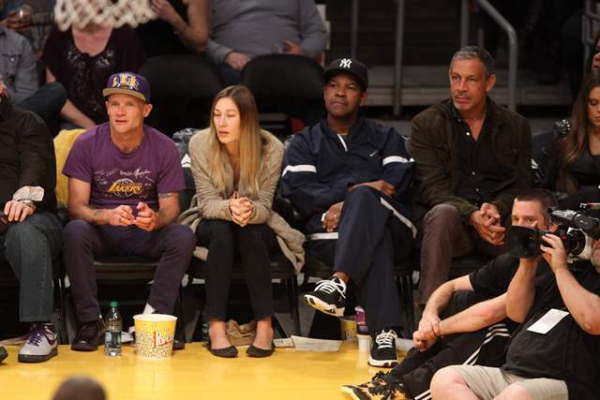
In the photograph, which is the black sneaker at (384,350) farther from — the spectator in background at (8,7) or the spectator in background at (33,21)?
the spectator in background at (8,7)

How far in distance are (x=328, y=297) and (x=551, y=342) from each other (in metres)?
1.42

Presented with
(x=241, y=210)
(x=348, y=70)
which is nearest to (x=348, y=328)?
(x=241, y=210)

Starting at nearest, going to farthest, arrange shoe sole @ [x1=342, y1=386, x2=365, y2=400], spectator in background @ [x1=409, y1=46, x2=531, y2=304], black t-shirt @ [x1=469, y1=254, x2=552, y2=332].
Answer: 1. black t-shirt @ [x1=469, y1=254, x2=552, y2=332]
2. shoe sole @ [x1=342, y1=386, x2=365, y2=400]
3. spectator in background @ [x1=409, y1=46, x2=531, y2=304]

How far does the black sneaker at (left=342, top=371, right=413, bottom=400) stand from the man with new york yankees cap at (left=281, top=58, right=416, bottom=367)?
0.54 metres

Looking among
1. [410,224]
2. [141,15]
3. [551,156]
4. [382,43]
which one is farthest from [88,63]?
[382,43]

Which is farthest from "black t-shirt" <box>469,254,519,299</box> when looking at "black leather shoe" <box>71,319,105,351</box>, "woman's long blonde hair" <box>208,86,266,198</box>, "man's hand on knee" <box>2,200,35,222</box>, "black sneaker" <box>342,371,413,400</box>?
"man's hand on knee" <box>2,200,35,222</box>

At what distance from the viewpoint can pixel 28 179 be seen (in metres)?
6.11

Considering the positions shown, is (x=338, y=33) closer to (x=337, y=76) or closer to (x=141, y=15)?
(x=141, y=15)

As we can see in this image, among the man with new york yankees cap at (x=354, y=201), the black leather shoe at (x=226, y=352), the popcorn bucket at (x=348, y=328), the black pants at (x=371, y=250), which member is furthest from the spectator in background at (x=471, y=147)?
the black leather shoe at (x=226, y=352)

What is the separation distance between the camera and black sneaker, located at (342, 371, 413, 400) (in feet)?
17.3

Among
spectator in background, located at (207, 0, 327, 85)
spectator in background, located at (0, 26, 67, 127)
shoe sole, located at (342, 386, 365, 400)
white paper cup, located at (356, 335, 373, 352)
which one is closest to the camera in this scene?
shoe sole, located at (342, 386, 365, 400)

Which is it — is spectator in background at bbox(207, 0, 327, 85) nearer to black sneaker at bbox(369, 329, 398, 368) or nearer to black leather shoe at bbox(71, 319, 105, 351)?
black leather shoe at bbox(71, 319, 105, 351)

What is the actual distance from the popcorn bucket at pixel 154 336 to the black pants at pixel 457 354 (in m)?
1.22

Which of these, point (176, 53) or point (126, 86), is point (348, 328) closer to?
point (126, 86)
